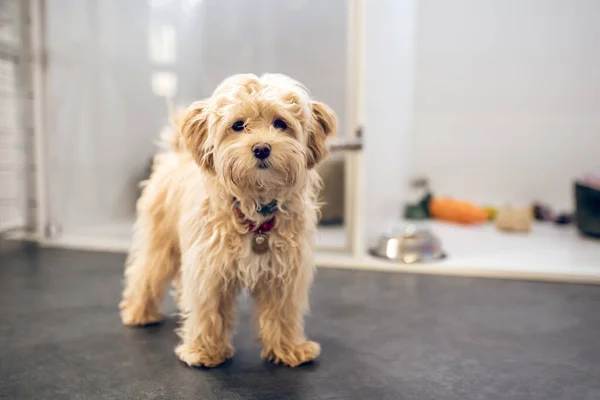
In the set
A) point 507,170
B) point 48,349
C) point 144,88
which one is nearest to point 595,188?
point 507,170

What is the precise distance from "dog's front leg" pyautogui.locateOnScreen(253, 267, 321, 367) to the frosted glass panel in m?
1.07

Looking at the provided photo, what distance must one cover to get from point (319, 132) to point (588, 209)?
241 centimetres

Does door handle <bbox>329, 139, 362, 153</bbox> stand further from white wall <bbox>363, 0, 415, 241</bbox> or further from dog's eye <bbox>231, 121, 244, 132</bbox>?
dog's eye <bbox>231, 121, 244, 132</bbox>

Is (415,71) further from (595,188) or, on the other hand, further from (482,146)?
→ (595,188)

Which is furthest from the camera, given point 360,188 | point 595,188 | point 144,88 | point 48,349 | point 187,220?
point 595,188

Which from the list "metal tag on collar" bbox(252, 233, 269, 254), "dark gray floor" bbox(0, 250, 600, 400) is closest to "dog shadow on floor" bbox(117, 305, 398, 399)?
"dark gray floor" bbox(0, 250, 600, 400)

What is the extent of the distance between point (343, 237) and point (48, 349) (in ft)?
4.87

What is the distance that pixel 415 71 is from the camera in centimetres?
436

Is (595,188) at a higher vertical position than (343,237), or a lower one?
higher

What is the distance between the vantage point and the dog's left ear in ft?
4.70

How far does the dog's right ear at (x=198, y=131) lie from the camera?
1399 millimetres

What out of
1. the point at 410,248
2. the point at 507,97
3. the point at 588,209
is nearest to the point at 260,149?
the point at 410,248

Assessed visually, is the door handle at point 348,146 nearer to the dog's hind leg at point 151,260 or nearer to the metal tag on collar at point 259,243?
the dog's hind leg at point 151,260

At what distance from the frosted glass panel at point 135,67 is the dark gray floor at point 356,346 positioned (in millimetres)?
593
